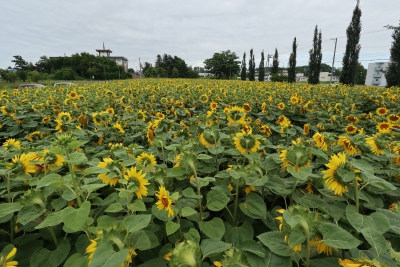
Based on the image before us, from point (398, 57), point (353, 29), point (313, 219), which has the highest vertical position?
point (353, 29)

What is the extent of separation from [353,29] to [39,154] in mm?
23322

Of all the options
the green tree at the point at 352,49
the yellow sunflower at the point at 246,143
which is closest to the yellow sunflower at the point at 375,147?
the yellow sunflower at the point at 246,143

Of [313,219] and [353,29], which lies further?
[353,29]

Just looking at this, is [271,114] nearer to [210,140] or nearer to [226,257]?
[210,140]

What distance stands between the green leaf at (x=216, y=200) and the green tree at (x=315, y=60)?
2408 cm

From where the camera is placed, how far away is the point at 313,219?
0.66 m

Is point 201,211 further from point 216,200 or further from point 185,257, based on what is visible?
point 185,257

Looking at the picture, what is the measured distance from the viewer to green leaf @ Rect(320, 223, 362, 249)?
1.95 ft

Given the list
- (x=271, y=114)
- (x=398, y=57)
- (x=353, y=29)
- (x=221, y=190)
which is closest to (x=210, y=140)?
(x=221, y=190)

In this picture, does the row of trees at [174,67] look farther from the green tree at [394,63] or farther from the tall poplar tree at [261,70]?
the green tree at [394,63]

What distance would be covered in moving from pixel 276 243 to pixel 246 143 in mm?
594

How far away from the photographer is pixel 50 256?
81 cm

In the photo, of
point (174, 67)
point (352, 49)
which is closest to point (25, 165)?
point (352, 49)

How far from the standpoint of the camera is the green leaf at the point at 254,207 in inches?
35.2
